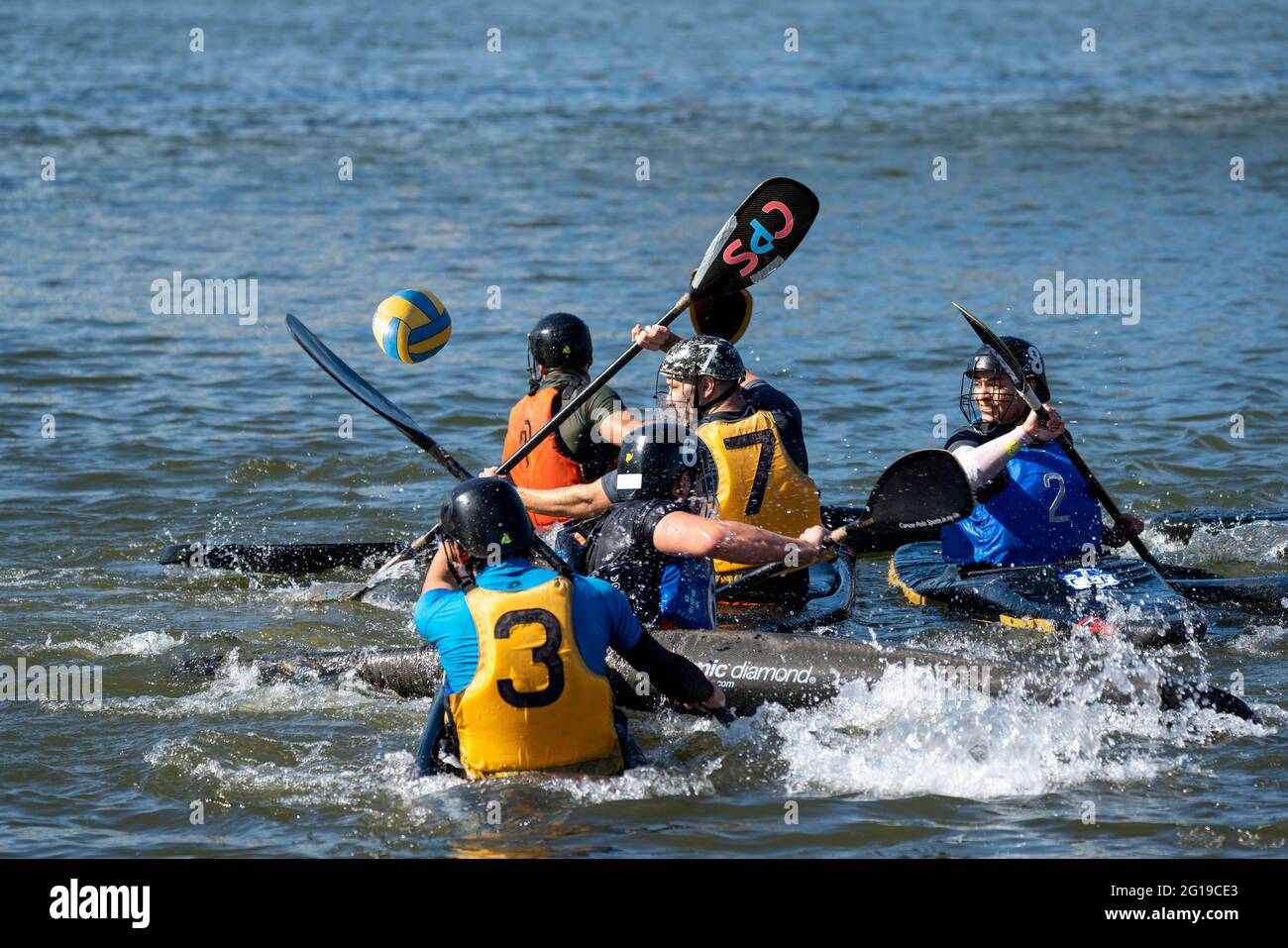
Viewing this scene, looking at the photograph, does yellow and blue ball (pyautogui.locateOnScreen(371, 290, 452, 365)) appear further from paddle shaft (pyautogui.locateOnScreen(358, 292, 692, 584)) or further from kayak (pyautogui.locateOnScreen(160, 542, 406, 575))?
kayak (pyautogui.locateOnScreen(160, 542, 406, 575))

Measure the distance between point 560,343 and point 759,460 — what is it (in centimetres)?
170

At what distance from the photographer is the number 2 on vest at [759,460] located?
844 centimetres

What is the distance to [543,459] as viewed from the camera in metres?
9.53

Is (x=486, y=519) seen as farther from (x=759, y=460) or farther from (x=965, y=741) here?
(x=759, y=460)

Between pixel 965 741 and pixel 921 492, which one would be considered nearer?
pixel 965 741

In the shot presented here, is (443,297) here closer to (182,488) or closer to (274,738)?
(182,488)

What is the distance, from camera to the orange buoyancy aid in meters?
9.50

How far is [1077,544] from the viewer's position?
915cm

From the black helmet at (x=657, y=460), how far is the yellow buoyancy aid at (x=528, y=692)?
1162mm

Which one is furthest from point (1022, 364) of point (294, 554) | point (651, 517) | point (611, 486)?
point (294, 554)

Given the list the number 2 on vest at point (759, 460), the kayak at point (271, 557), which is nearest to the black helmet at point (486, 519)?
the number 2 on vest at point (759, 460)

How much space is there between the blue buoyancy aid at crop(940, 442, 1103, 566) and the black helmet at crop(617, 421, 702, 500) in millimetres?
2459

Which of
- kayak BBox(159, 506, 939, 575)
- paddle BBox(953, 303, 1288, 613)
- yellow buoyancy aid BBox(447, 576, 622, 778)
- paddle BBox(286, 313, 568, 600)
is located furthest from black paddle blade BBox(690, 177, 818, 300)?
yellow buoyancy aid BBox(447, 576, 622, 778)

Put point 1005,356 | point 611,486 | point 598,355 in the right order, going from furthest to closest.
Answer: point 598,355 < point 1005,356 < point 611,486
